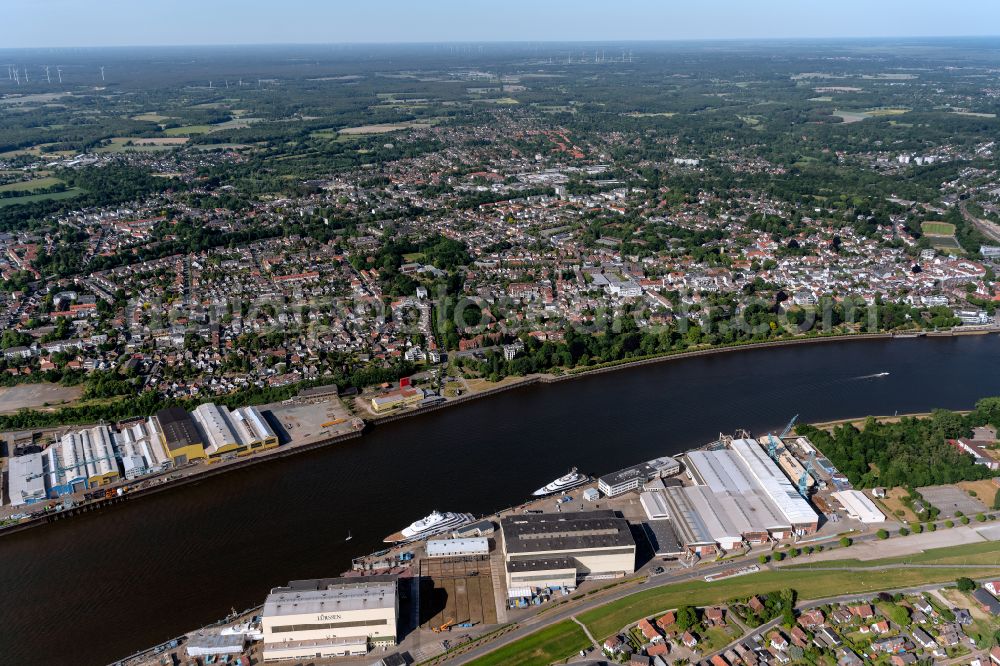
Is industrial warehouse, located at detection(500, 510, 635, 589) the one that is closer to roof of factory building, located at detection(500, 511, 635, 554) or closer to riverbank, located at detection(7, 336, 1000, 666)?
roof of factory building, located at detection(500, 511, 635, 554)

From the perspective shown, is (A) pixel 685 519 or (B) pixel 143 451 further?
(B) pixel 143 451

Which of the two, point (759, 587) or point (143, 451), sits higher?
point (143, 451)

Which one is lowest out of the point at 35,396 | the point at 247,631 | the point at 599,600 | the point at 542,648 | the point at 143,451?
the point at 542,648

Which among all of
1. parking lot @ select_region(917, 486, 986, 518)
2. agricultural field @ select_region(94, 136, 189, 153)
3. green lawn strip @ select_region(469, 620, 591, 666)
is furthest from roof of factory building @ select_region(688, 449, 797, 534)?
agricultural field @ select_region(94, 136, 189, 153)

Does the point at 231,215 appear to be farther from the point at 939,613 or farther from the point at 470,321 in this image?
the point at 939,613

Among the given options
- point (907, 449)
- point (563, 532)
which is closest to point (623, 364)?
point (907, 449)

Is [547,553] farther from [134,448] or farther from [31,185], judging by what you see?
[31,185]

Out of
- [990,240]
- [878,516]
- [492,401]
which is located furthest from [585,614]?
[990,240]

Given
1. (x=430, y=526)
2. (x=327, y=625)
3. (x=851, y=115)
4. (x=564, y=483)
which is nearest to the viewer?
(x=327, y=625)
